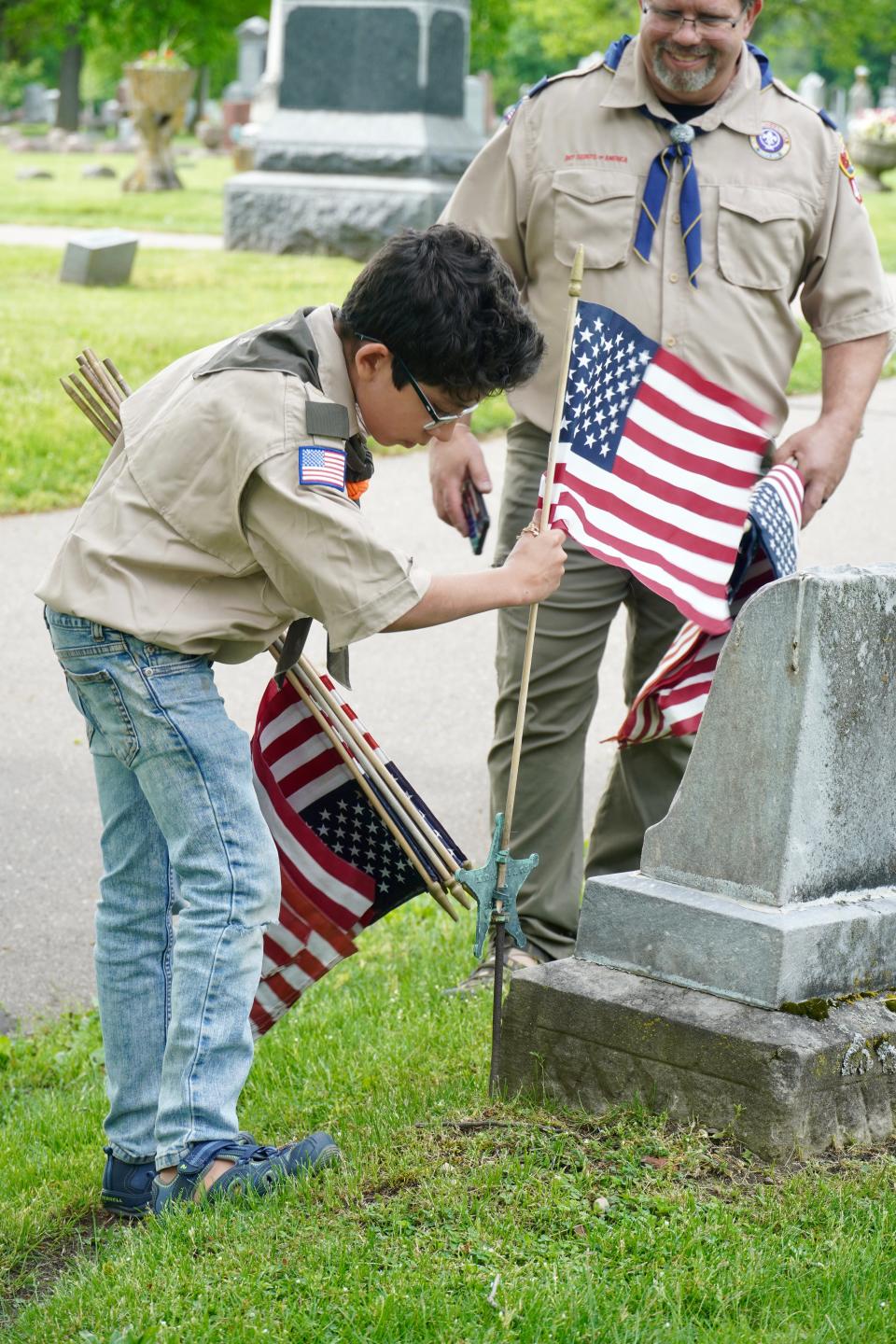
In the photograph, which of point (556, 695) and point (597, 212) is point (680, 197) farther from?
point (556, 695)

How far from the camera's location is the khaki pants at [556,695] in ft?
13.8

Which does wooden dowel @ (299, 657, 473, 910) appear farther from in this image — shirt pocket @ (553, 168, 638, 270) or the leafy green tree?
the leafy green tree

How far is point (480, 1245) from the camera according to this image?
2.73 m

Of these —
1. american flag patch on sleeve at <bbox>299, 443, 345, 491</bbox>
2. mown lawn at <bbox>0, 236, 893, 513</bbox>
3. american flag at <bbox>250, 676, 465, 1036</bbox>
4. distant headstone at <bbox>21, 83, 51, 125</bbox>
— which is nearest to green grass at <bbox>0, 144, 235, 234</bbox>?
mown lawn at <bbox>0, 236, 893, 513</bbox>

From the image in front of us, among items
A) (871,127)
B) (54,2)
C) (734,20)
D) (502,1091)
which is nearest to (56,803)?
(502,1091)

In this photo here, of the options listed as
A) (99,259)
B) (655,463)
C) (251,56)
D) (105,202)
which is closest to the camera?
(655,463)

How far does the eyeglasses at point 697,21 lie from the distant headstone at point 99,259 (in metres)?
11.6

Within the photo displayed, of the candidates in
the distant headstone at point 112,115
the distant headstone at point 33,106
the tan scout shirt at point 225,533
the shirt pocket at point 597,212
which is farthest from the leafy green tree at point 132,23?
the tan scout shirt at point 225,533

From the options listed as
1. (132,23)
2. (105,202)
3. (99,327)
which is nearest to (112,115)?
(132,23)

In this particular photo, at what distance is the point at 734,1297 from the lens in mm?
2602

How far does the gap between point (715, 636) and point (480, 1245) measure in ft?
5.20

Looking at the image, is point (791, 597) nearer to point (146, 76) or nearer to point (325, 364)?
point (325, 364)

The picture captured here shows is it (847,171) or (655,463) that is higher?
(847,171)

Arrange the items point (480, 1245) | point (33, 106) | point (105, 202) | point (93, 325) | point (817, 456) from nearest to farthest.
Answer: point (480, 1245) → point (817, 456) → point (93, 325) → point (105, 202) → point (33, 106)
